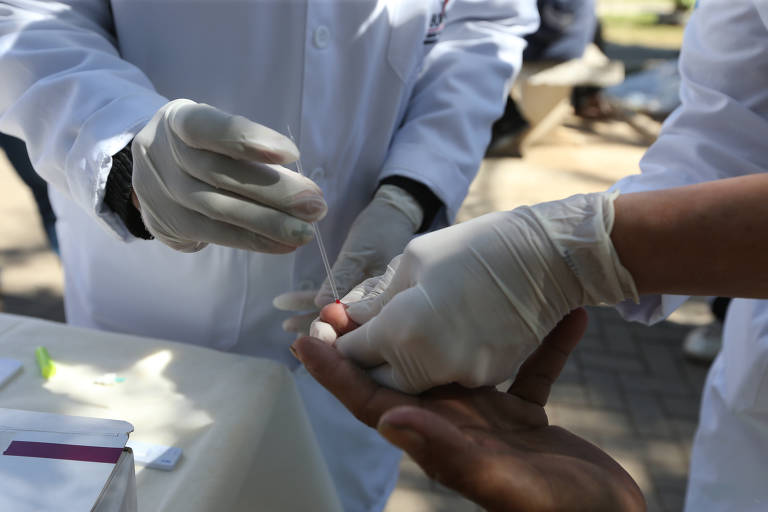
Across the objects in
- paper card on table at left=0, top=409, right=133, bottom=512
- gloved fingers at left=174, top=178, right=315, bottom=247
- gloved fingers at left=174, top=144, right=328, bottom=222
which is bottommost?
paper card on table at left=0, top=409, right=133, bottom=512

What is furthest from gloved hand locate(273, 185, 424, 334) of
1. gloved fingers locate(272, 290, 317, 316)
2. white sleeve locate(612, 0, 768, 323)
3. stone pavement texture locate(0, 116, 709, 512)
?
stone pavement texture locate(0, 116, 709, 512)

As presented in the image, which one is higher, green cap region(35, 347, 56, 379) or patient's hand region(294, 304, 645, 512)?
patient's hand region(294, 304, 645, 512)

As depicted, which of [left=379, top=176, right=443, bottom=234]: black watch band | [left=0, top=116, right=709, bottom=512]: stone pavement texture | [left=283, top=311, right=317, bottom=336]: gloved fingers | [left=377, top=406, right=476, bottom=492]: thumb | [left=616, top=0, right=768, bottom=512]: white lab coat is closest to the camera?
[left=377, top=406, right=476, bottom=492]: thumb

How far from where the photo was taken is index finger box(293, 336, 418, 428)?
0.81 meters

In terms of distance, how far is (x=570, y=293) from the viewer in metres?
0.87

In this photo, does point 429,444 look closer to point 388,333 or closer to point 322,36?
point 388,333

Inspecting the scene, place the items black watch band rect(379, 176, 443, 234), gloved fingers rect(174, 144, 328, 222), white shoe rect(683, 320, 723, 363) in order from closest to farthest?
gloved fingers rect(174, 144, 328, 222), black watch band rect(379, 176, 443, 234), white shoe rect(683, 320, 723, 363)

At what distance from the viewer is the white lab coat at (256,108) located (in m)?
1.05

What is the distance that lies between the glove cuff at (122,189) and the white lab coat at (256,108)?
0.02 meters

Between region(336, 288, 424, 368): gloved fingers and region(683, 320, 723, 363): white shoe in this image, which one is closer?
region(336, 288, 424, 368): gloved fingers

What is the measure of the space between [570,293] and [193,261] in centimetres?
82

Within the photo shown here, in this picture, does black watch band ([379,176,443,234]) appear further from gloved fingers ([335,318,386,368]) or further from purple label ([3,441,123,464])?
purple label ([3,441,123,464])

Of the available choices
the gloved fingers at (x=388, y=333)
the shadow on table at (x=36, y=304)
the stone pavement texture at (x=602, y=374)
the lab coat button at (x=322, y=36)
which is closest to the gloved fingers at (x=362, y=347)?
the gloved fingers at (x=388, y=333)

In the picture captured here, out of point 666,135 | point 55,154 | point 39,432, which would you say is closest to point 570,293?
point 666,135
